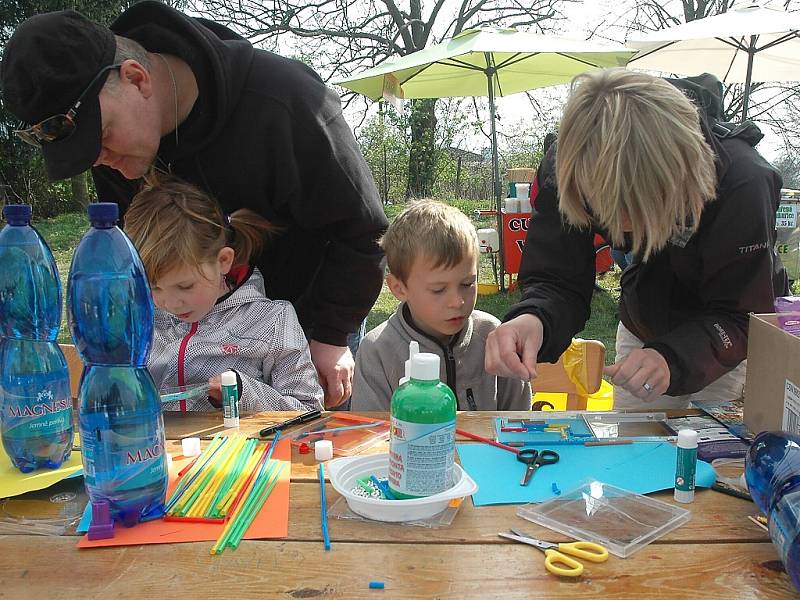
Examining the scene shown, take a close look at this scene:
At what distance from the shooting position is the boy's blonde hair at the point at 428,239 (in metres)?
1.71

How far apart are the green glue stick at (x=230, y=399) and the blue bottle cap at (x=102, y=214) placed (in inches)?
20.0

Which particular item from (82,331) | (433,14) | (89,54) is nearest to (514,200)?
(89,54)

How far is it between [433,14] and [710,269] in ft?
38.6

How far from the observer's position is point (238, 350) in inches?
63.4

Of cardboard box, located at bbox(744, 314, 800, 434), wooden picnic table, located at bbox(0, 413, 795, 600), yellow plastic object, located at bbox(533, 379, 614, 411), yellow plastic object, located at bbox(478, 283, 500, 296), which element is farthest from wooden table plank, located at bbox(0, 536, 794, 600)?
yellow plastic object, located at bbox(478, 283, 500, 296)

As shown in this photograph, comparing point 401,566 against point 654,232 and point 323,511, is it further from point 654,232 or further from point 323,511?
point 654,232

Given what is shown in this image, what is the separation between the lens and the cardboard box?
109 cm

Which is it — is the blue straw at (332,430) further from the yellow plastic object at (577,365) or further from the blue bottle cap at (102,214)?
the yellow plastic object at (577,365)

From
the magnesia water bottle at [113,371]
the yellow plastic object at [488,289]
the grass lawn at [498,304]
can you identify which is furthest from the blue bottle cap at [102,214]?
the yellow plastic object at [488,289]

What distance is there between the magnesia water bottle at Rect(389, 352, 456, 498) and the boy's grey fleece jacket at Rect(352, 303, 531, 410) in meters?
0.77

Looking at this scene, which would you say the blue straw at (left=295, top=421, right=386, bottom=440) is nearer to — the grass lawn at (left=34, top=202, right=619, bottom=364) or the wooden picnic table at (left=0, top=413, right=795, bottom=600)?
the wooden picnic table at (left=0, top=413, right=795, bottom=600)

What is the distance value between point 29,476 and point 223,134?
848mm

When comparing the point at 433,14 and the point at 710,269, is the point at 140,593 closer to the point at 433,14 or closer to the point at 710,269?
the point at 710,269

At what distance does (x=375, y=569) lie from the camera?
2.73 ft
